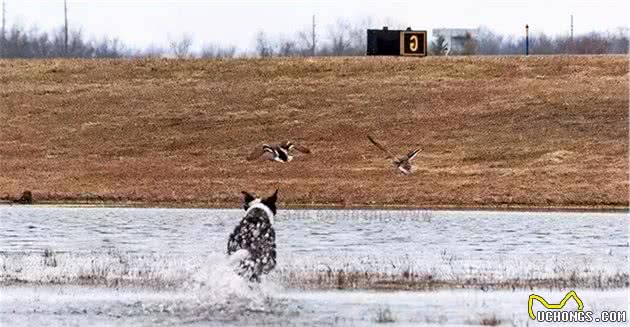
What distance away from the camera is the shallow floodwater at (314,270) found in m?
18.3

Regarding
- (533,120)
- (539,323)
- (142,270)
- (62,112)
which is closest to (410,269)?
(142,270)

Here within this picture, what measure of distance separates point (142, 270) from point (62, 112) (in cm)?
3498

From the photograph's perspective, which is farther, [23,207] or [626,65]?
[626,65]

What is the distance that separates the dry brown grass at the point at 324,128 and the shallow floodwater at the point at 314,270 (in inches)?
287

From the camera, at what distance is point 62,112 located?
56.9 metres

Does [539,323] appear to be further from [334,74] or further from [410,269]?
[334,74]

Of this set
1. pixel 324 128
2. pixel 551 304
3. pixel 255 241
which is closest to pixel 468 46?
pixel 324 128

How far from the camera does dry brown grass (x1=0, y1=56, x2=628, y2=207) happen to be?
42.3 m

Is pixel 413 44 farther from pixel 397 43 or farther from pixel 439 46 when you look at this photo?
pixel 439 46

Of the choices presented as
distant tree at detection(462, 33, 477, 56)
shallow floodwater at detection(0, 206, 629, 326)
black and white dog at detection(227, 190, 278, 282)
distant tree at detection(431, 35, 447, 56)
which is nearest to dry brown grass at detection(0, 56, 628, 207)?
shallow floodwater at detection(0, 206, 629, 326)

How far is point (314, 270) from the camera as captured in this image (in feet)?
73.5

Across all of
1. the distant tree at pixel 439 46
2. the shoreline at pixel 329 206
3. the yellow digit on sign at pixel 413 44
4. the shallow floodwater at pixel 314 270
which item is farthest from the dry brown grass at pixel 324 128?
the distant tree at pixel 439 46

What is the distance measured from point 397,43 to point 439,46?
11.2 meters

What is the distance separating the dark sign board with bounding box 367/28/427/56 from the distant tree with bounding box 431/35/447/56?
7.19m
